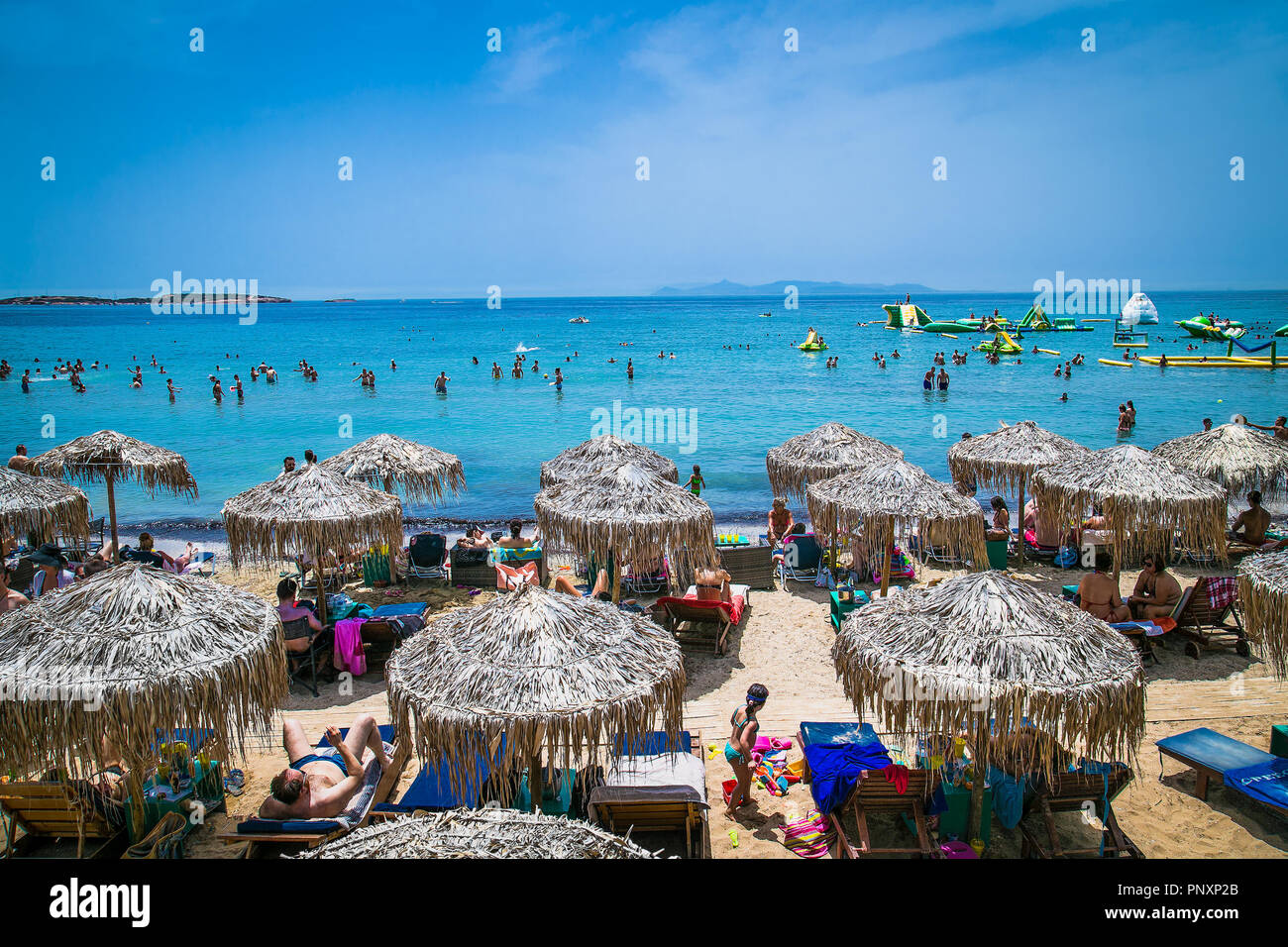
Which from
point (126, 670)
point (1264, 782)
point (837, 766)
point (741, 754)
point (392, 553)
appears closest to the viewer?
point (126, 670)

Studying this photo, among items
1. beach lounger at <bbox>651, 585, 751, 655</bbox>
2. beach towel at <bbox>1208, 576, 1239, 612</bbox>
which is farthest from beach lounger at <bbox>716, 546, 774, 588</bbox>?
beach towel at <bbox>1208, 576, 1239, 612</bbox>

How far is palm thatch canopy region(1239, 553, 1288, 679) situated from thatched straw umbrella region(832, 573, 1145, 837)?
91.7 inches

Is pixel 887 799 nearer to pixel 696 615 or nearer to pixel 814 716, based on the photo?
pixel 814 716

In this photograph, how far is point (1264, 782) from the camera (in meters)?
5.75

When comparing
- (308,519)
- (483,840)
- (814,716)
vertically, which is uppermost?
(308,519)

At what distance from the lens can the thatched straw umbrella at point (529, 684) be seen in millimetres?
5043

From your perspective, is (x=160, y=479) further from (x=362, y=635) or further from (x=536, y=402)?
(x=536, y=402)

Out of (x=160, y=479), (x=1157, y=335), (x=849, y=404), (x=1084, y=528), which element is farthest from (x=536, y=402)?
(x=1157, y=335)

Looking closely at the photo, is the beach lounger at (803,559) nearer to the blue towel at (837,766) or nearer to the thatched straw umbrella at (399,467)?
the blue towel at (837,766)

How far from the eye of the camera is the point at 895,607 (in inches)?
232

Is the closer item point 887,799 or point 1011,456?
point 887,799

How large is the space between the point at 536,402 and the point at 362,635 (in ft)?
102

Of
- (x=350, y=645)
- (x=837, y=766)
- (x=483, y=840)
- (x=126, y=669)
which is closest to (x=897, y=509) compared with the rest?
(x=837, y=766)

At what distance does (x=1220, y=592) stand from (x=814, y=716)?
17.4 feet
